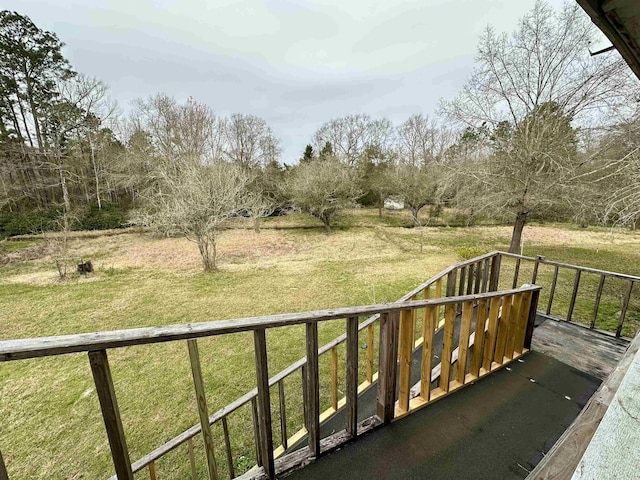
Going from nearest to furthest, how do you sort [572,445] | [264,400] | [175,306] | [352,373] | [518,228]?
[572,445] < [264,400] < [352,373] < [175,306] < [518,228]

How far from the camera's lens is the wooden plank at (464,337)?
1.76m

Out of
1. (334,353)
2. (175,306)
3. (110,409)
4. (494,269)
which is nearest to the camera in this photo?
(110,409)

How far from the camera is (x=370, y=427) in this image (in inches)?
61.0

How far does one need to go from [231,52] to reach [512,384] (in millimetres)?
17193

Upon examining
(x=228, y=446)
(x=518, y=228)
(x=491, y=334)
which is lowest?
(x=228, y=446)

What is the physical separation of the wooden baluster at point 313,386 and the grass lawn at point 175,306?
5.11 feet

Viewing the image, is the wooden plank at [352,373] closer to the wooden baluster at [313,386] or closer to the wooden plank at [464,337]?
the wooden baluster at [313,386]

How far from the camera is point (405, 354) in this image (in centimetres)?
160

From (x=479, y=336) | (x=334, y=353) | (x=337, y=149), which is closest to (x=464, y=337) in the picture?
(x=479, y=336)

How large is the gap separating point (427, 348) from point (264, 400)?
109 centimetres

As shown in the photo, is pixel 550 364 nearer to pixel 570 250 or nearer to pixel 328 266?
pixel 328 266

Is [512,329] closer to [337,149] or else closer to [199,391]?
[199,391]

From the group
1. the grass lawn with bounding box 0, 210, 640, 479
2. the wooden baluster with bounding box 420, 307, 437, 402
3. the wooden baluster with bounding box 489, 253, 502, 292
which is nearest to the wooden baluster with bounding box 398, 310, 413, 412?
the wooden baluster with bounding box 420, 307, 437, 402

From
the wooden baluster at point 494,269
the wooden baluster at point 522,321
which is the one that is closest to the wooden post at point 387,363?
the wooden baluster at point 522,321
